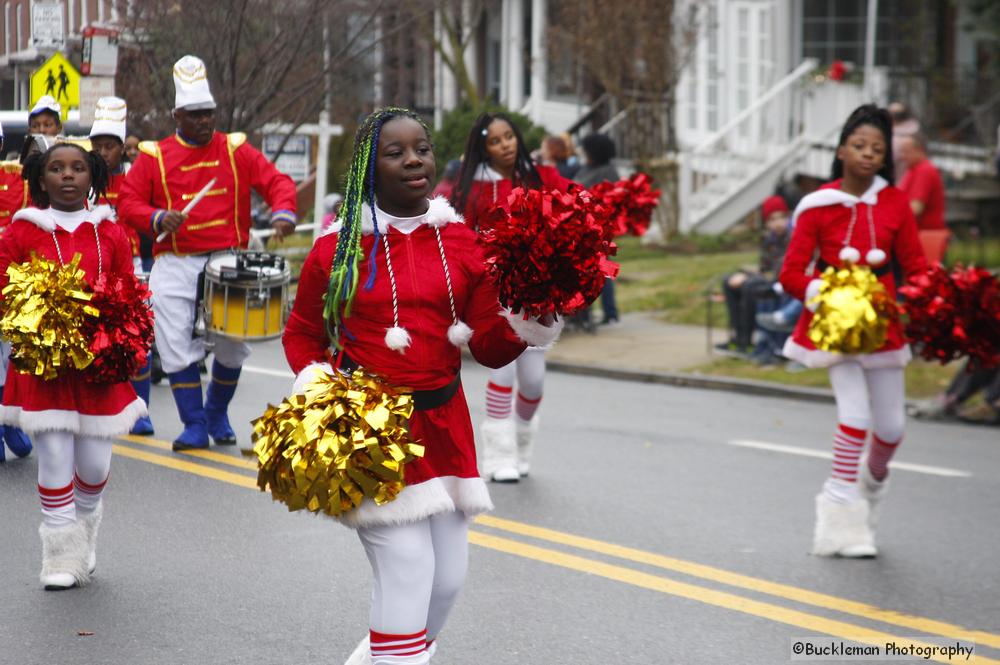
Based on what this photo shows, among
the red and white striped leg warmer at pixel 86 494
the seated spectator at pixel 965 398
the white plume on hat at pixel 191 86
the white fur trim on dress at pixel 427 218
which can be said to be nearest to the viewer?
the white fur trim on dress at pixel 427 218

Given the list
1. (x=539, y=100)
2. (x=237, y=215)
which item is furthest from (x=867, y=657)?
(x=539, y=100)

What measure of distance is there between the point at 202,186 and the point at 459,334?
4687 millimetres

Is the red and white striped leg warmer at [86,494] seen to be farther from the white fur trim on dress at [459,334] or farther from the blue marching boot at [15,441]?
the blue marching boot at [15,441]

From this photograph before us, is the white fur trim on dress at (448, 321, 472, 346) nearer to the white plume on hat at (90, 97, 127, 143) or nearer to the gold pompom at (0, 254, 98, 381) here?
the gold pompom at (0, 254, 98, 381)

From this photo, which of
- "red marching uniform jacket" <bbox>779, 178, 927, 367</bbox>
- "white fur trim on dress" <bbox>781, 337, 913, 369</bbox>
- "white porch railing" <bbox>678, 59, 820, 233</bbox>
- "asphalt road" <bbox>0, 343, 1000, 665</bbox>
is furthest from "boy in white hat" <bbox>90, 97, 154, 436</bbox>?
"white porch railing" <bbox>678, 59, 820, 233</bbox>

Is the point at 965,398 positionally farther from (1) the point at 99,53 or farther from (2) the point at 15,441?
(1) the point at 99,53

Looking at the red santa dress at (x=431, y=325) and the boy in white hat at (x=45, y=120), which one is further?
the boy in white hat at (x=45, y=120)

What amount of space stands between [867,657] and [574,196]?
7.75ft

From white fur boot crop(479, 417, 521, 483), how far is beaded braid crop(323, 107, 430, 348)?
406cm

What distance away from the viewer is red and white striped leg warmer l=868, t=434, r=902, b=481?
7242mm

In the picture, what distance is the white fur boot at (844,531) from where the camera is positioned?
7090mm

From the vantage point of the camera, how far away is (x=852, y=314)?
6918 mm

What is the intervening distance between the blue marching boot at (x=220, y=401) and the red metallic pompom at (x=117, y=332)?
2.91 meters

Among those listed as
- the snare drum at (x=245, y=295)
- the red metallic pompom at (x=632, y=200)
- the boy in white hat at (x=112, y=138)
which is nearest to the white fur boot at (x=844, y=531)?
the red metallic pompom at (x=632, y=200)
